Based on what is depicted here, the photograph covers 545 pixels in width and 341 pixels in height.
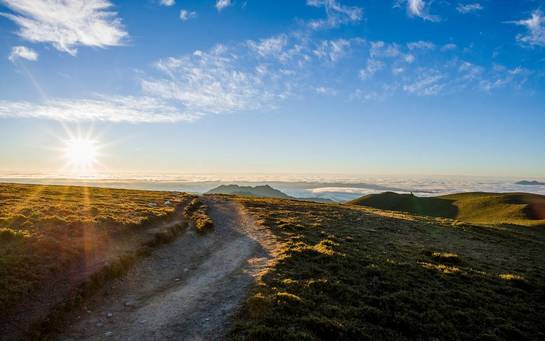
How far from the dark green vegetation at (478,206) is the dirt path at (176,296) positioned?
9121cm

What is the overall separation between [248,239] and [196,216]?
15.0 m

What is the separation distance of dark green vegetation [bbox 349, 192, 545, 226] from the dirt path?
9121cm

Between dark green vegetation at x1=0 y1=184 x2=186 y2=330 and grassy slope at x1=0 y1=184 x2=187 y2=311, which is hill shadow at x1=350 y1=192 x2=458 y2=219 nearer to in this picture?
dark green vegetation at x1=0 y1=184 x2=186 y2=330

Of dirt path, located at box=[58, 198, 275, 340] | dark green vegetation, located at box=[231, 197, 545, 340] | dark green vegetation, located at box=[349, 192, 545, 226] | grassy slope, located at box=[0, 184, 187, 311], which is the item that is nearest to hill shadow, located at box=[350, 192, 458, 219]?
dark green vegetation, located at box=[349, 192, 545, 226]

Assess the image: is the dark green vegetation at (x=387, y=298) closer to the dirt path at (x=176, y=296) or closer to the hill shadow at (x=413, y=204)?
the dirt path at (x=176, y=296)

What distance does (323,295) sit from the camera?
15.6 metres

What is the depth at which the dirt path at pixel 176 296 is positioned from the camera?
11984 mm

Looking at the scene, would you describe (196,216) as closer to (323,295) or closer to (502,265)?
(323,295)

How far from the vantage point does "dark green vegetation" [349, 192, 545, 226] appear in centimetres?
10918

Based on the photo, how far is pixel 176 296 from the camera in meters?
15.4

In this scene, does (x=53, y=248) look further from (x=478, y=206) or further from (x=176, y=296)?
(x=478, y=206)

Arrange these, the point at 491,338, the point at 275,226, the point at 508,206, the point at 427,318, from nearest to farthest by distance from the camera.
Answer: the point at 491,338
the point at 427,318
the point at 275,226
the point at 508,206

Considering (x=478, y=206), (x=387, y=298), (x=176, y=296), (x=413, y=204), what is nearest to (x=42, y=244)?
(x=176, y=296)

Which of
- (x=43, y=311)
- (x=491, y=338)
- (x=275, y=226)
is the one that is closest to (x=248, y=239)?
(x=275, y=226)
